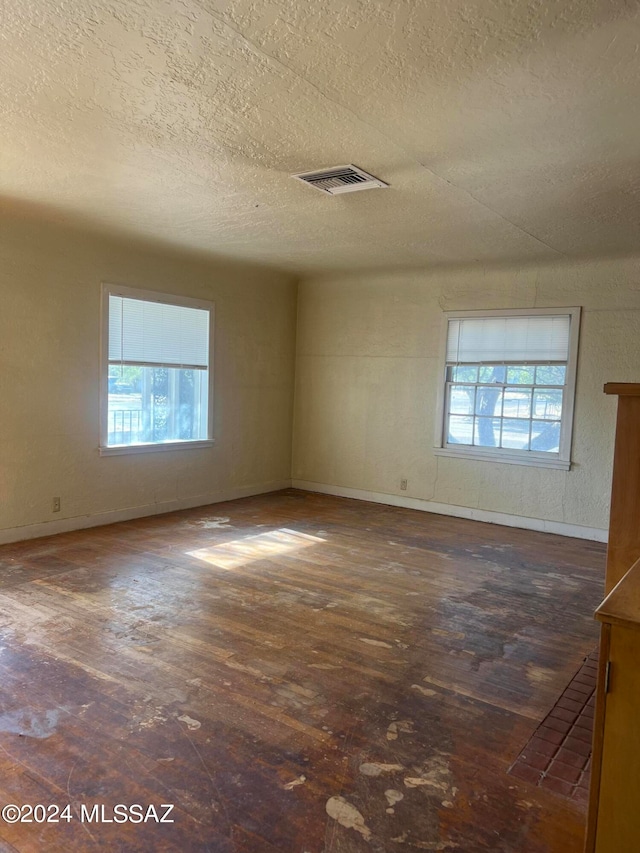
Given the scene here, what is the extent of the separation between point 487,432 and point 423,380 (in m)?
0.93

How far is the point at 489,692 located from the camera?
2.70 m

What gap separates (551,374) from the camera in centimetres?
572

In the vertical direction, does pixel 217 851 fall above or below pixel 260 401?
below

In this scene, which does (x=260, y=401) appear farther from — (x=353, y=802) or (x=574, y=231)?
(x=353, y=802)

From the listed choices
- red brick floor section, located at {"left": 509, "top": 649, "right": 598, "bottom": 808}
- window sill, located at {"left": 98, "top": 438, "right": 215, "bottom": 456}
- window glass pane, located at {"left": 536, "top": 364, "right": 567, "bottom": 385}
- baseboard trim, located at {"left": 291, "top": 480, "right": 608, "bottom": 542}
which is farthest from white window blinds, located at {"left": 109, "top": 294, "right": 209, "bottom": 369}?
red brick floor section, located at {"left": 509, "top": 649, "right": 598, "bottom": 808}

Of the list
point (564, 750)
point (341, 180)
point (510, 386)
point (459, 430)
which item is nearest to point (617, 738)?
point (564, 750)

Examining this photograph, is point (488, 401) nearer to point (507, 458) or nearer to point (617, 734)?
point (507, 458)

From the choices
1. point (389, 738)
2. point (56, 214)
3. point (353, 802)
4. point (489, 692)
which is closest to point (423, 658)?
point (489, 692)

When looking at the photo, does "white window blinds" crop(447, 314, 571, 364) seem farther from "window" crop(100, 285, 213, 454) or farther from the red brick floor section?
the red brick floor section

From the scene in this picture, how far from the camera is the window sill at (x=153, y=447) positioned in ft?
17.9

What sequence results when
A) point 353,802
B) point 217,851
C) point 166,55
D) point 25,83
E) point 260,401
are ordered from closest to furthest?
1. point 217,851
2. point 353,802
3. point 166,55
4. point 25,83
5. point 260,401

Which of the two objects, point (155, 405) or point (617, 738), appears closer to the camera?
point (617, 738)

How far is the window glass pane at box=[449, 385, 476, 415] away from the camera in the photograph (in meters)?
6.23

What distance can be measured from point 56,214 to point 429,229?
291 cm
